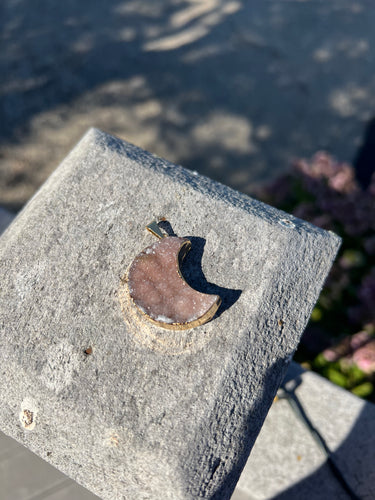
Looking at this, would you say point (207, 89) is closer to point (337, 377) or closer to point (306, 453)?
point (337, 377)

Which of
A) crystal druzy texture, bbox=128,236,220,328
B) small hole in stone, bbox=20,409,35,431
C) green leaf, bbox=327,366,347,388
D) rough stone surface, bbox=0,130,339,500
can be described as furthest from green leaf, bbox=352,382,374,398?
small hole in stone, bbox=20,409,35,431

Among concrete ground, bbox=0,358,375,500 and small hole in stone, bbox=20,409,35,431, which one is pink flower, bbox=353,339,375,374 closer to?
concrete ground, bbox=0,358,375,500

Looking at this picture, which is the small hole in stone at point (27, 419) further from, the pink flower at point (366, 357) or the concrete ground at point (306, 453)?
the pink flower at point (366, 357)

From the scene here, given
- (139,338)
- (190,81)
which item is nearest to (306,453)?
(139,338)

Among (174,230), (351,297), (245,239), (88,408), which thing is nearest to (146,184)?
(174,230)

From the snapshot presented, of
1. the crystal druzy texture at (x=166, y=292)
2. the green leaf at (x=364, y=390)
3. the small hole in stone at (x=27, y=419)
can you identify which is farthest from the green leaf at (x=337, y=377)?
the small hole in stone at (x=27, y=419)

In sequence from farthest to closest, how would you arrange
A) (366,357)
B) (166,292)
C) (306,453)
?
(366,357) → (306,453) → (166,292)
